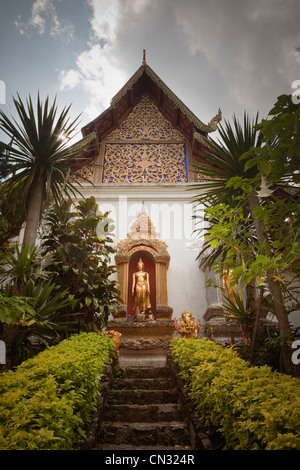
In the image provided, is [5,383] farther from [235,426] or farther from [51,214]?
[51,214]

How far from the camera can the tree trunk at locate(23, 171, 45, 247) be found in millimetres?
4257

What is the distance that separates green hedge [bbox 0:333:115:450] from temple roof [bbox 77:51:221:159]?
6.98 metres

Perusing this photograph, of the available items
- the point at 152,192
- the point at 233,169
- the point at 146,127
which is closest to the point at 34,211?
the point at 233,169

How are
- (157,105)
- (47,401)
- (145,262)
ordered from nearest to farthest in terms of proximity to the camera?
(47,401), (145,262), (157,105)

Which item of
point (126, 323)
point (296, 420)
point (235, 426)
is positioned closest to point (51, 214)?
point (126, 323)

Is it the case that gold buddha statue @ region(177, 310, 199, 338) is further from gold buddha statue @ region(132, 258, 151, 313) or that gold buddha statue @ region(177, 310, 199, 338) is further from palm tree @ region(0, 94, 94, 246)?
palm tree @ region(0, 94, 94, 246)

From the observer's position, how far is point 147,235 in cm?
746

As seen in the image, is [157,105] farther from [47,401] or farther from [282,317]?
[47,401]

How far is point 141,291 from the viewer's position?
689 cm

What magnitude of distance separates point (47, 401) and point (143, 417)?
1.75 meters

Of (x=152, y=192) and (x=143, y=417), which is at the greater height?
(x=152, y=192)

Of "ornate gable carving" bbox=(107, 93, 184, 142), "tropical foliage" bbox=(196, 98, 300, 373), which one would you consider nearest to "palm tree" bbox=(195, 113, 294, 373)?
"tropical foliage" bbox=(196, 98, 300, 373)

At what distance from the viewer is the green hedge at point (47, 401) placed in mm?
1574
